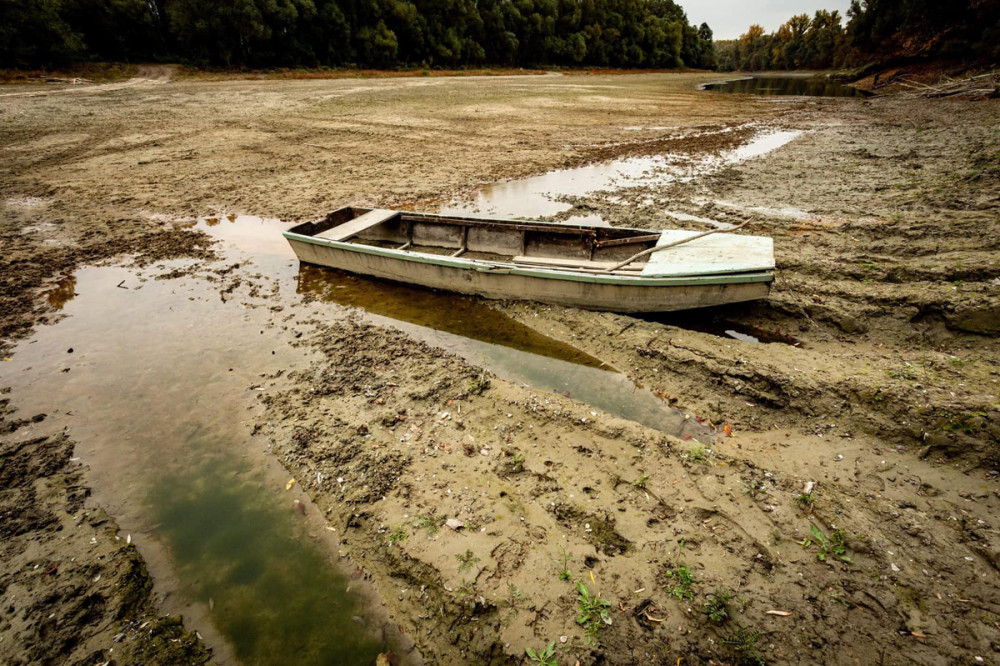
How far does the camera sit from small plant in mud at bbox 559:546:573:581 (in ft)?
11.3

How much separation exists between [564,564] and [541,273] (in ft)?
14.3

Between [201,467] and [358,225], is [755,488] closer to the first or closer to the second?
[201,467]

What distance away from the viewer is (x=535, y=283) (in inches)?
278

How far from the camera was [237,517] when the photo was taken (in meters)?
4.22

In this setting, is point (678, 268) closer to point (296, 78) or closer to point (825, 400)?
point (825, 400)

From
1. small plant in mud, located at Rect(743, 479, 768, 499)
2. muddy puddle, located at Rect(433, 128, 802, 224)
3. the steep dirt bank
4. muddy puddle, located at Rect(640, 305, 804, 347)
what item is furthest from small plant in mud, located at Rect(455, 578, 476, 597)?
muddy puddle, located at Rect(433, 128, 802, 224)

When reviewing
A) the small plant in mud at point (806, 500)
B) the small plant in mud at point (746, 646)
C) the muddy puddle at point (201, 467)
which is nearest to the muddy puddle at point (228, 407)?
the muddy puddle at point (201, 467)

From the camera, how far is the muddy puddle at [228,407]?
3510 millimetres

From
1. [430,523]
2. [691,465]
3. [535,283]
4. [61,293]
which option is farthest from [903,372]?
[61,293]

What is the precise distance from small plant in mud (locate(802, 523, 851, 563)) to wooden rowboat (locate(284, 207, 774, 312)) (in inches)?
132

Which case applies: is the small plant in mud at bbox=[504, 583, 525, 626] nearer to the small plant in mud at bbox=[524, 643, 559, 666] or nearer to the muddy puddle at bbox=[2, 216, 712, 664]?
the small plant in mud at bbox=[524, 643, 559, 666]

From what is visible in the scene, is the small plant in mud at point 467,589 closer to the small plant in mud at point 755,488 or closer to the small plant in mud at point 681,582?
the small plant in mud at point 681,582

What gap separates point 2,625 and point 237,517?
1578mm

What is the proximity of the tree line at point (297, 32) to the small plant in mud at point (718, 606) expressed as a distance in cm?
5480
